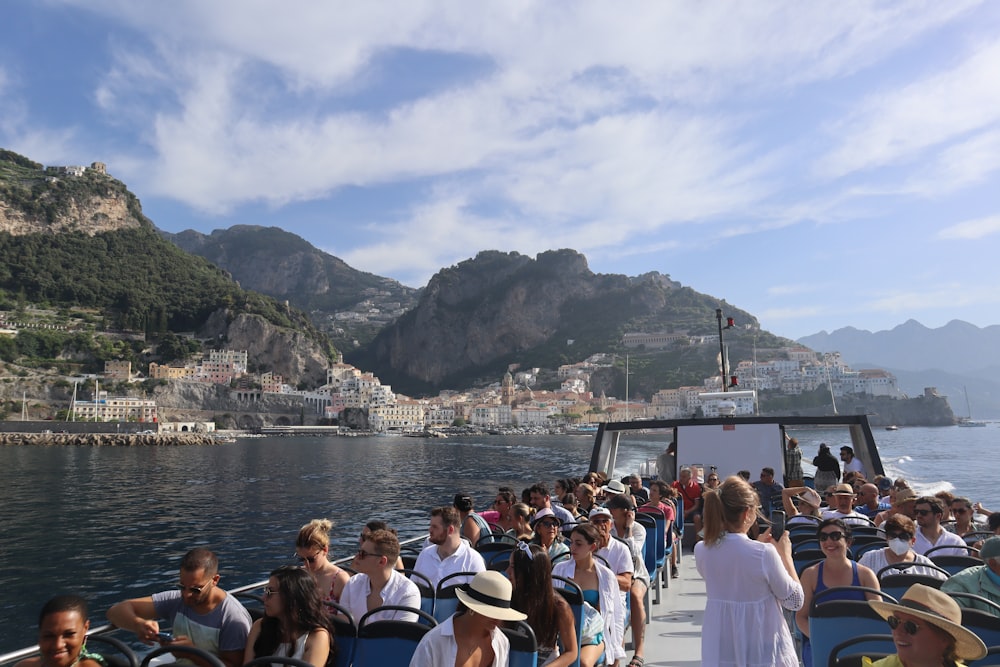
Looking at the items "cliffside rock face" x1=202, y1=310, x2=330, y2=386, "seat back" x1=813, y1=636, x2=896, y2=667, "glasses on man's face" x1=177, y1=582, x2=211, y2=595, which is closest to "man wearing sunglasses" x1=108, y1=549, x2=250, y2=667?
"glasses on man's face" x1=177, y1=582, x2=211, y2=595

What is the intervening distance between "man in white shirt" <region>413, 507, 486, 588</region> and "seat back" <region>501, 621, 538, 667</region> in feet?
5.33

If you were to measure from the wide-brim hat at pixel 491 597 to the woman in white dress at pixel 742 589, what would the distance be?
3.47 feet

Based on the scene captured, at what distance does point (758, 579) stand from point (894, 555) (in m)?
1.74

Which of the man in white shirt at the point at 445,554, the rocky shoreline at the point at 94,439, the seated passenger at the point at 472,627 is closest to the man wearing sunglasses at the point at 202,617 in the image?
the seated passenger at the point at 472,627

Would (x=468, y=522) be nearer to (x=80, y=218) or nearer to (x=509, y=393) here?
(x=509, y=393)

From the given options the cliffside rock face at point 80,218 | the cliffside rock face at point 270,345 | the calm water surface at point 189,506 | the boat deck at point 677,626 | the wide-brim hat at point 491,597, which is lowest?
the calm water surface at point 189,506

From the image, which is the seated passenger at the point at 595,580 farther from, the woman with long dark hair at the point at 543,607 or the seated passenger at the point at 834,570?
the seated passenger at the point at 834,570

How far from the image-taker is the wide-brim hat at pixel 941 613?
1914mm

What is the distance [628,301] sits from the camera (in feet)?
655

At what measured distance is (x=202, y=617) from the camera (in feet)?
10.2

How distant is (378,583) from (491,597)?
1474mm

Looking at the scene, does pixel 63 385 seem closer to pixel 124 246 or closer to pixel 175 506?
pixel 124 246

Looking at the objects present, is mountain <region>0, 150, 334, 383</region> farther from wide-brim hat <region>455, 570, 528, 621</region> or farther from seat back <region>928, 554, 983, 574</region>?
seat back <region>928, 554, 983, 574</region>

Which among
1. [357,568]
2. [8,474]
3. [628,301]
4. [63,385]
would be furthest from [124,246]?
[357,568]
